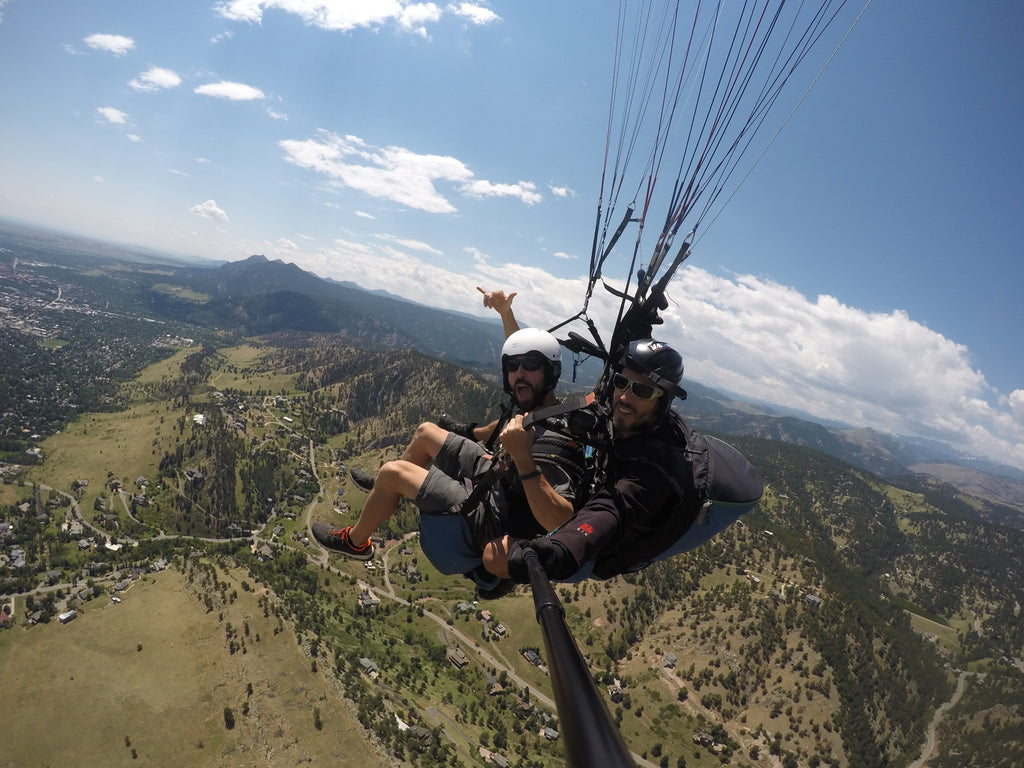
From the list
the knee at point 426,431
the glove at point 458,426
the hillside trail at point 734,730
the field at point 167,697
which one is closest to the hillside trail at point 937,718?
the hillside trail at point 734,730

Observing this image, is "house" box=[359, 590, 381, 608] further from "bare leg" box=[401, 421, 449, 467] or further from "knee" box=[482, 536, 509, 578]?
"knee" box=[482, 536, 509, 578]

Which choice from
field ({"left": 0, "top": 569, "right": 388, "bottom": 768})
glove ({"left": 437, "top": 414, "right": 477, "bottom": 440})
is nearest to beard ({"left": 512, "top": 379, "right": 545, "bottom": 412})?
glove ({"left": 437, "top": 414, "right": 477, "bottom": 440})

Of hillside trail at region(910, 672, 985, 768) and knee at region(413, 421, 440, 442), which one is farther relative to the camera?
hillside trail at region(910, 672, 985, 768)

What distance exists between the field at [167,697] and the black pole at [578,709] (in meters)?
76.7

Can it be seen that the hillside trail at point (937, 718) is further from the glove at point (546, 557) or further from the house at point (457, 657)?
the glove at point (546, 557)

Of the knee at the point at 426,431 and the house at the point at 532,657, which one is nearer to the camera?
the knee at the point at 426,431

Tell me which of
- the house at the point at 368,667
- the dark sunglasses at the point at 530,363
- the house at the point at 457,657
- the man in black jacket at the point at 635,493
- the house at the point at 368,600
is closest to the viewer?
the man in black jacket at the point at 635,493

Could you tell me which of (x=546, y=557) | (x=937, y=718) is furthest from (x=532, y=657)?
(x=546, y=557)

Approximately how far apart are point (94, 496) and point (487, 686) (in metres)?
130

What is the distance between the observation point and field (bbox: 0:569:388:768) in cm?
5941

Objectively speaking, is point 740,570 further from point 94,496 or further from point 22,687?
point 94,496

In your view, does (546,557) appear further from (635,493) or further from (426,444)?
(426,444)

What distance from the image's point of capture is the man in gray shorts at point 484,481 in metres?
6.55

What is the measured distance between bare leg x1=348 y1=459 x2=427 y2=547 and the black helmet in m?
3.90
